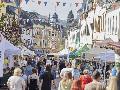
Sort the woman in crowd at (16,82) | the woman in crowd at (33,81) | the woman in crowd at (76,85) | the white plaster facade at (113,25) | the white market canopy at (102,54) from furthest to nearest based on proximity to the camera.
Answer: the white plaster facade at (113,25), the white market canopy at (102,54), the woman in crowd at (33,81), the woman in crowd at (16,82), the woman in crowd at (76,85)

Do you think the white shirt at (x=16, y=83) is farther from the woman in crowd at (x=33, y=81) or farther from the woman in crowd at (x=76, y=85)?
the woman in crowd at (x=33, y=81)

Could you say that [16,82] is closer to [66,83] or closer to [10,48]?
[66,83]

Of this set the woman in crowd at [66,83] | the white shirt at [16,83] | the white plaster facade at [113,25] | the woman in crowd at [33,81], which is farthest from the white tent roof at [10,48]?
the white plaster facade at [113,25]

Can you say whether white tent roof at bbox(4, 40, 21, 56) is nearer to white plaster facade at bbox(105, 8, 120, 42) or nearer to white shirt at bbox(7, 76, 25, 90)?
white shirt at bbox(7, 76, 25, 90)

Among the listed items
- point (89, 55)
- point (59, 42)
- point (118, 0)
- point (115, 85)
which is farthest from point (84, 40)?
point (59, 42)

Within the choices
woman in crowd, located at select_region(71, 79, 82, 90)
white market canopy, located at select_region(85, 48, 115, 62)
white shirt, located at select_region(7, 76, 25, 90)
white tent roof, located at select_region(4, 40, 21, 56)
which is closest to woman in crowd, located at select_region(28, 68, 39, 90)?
white shirt, located at select_region(7, 76, 25, 90)

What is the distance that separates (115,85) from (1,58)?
499 inches

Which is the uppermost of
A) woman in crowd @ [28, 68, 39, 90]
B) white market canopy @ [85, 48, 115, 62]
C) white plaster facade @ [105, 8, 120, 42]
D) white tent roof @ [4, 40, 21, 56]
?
white plaster facade @ [105, 8, 120, 42]

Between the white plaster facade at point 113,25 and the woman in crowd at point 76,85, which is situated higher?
the white plaster facade at point 113,25

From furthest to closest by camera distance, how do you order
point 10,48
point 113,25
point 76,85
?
point 113,25, point 10,48, point 76,85

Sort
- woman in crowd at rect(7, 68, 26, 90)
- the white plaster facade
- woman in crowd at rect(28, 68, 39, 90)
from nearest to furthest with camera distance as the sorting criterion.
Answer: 1. woman in crowd at rect(7, 68, 26, 90)
2. woman in crowd at rect(28, 68, 39, 90)
3. the white plaster facade

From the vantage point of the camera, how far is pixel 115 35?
4734 centimetres

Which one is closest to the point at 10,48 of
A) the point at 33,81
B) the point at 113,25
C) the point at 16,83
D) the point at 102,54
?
the point at 102,54

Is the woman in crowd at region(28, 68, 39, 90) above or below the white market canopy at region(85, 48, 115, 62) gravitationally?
below
